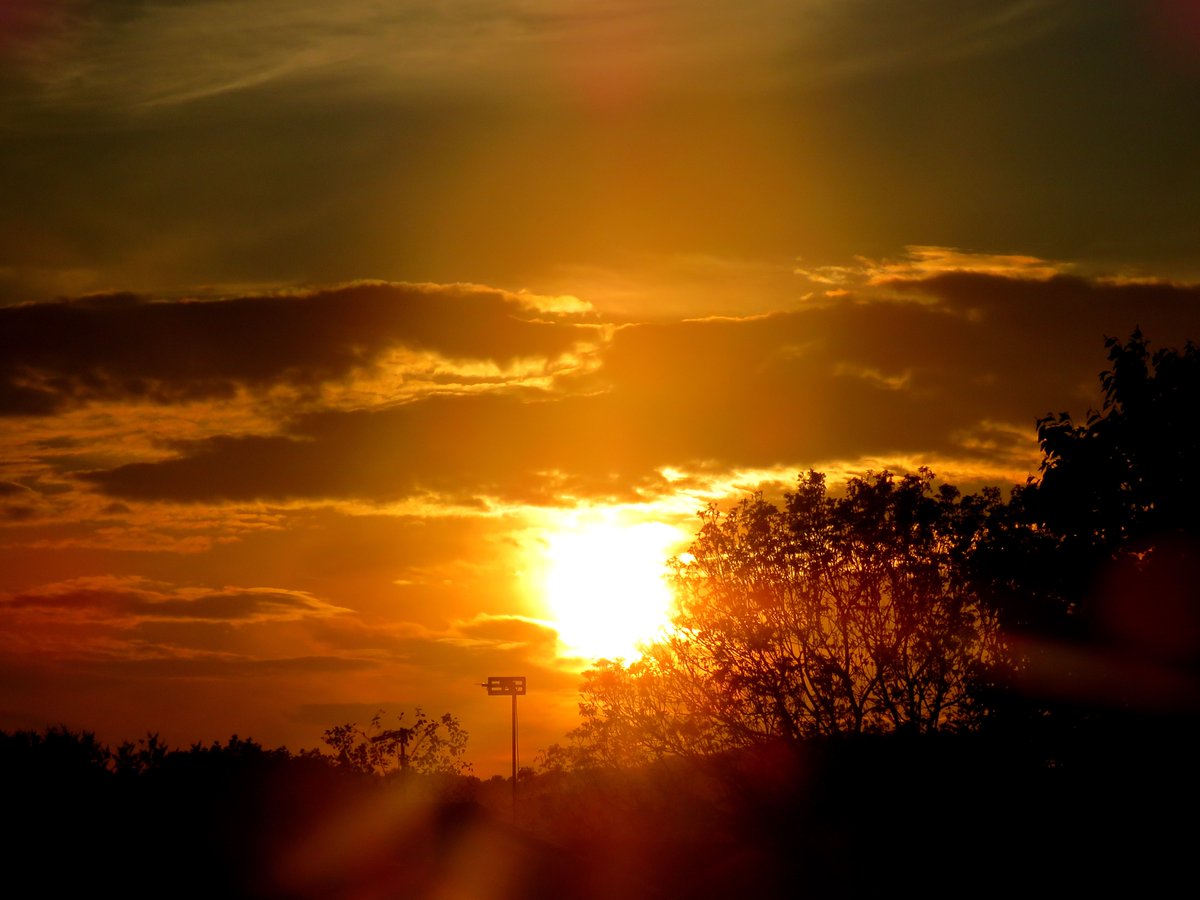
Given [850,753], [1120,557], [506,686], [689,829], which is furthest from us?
[506,686]

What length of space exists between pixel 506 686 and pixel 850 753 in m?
41.3

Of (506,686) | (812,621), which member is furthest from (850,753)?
(506,686)

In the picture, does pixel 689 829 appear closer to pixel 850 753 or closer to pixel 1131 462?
pixel 850 753

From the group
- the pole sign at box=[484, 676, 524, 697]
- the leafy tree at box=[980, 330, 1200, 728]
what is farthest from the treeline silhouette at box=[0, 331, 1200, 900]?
the pole sign at box=[484, 676, 524, 697]

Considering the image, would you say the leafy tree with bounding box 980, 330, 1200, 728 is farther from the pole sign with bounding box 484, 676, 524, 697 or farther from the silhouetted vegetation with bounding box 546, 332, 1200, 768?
the pole sign with bounding box 484, 676, 524, 697

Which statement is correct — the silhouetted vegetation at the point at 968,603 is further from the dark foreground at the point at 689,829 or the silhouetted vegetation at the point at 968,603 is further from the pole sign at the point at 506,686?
the pole sign at the point at 506,686

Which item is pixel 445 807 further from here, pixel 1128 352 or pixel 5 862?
pixel 1128 352

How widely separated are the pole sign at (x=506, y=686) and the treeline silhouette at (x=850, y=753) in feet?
75.8

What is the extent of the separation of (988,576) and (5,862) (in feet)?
82.3

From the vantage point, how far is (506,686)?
77312mm

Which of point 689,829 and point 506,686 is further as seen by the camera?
point 506,686

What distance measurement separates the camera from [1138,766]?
90.5 ft

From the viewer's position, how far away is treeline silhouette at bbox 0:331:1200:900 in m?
18.9

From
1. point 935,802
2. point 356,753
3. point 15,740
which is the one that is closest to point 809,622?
point 935,802
